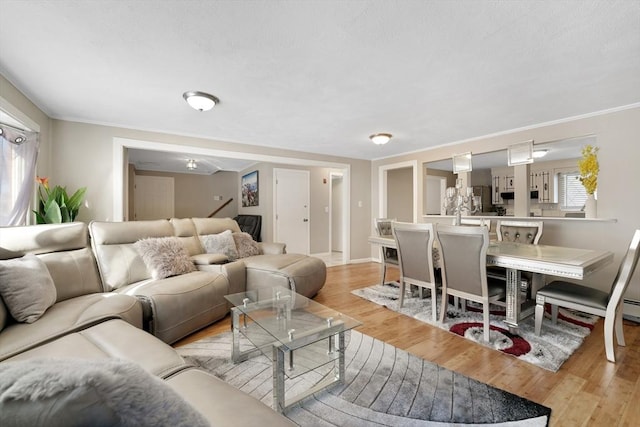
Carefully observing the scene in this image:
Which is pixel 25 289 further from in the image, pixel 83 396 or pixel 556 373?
pixel 556 373

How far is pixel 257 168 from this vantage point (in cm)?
646

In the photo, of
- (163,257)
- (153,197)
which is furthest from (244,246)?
(153,197)

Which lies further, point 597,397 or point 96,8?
point 597,397

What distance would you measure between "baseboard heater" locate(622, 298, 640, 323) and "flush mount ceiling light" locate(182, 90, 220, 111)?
14.6 feet

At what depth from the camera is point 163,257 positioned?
2707 millimetres

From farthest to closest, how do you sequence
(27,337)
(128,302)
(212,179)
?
(212,179) < (128,302) < (27,337)

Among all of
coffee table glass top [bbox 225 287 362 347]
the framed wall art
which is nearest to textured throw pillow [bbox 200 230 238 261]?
coffee table glass top [bbox 225 287 362 347]

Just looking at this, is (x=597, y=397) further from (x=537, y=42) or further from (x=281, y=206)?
(x=281, y=206)

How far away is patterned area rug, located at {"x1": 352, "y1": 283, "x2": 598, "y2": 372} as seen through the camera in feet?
6.80

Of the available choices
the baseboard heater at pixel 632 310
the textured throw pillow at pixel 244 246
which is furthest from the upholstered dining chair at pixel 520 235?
the textured throw pillow at pixel 244 246

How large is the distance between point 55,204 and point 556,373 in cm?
450

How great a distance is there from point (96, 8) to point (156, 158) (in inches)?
196

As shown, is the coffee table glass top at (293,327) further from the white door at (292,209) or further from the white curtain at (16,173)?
the white door at (292,209)

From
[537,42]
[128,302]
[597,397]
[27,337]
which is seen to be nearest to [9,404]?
[27,337]
